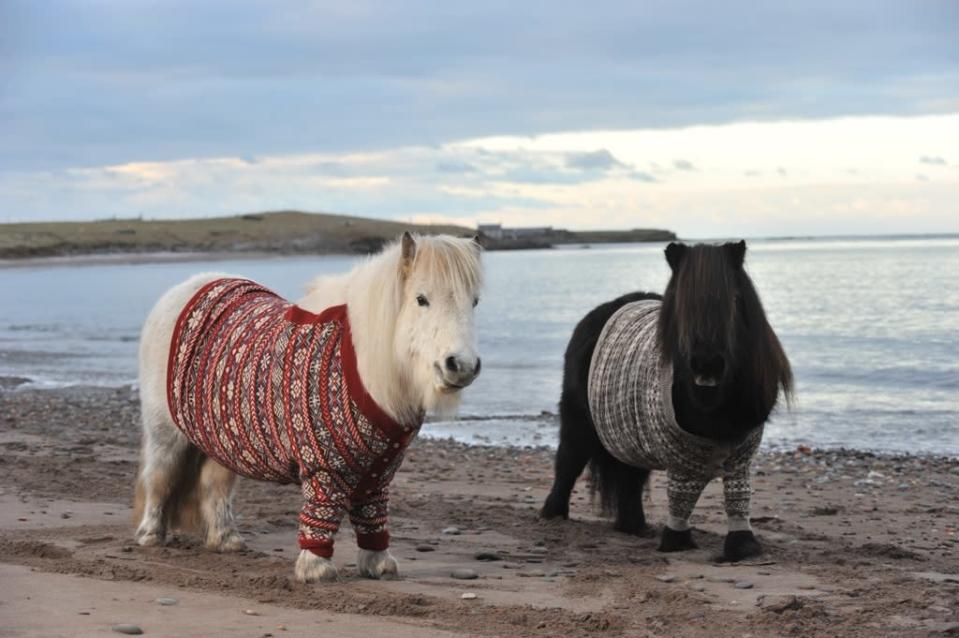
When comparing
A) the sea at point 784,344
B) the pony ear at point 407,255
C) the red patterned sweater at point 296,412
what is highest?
the pony ear at point 407,255

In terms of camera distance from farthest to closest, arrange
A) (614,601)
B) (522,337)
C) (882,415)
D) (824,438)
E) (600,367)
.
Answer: (522,337)
(882,415)
(824,438)
(600,367)
(614,601)

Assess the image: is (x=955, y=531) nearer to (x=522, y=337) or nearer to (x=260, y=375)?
(x=260, y=375)

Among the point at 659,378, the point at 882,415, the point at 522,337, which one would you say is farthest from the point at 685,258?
the point at 522,337

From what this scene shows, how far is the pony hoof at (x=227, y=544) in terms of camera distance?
6.40 metres

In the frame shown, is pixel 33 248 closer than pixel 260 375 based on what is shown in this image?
No

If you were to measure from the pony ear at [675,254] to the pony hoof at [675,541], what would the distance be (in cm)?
150

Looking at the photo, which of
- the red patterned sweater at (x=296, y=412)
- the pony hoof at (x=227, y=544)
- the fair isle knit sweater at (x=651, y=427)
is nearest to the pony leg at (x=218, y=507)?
the pony hoof at (x=227, y=544)

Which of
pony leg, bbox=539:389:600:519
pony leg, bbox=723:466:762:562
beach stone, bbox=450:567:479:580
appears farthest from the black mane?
beach stone, bbox=450:567:479:580

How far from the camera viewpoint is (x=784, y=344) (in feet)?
85.8

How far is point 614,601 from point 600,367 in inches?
77.6

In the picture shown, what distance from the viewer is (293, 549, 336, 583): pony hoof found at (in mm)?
5500

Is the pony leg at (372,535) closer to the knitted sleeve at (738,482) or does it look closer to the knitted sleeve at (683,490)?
the knitted sleeve at (683,490)

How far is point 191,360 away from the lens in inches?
244

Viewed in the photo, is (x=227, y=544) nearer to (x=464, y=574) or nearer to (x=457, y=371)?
(x=464, y=574)
